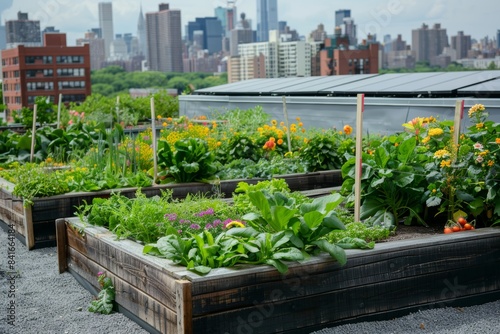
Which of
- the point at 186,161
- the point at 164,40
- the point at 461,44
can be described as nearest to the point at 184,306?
the point at 186,161

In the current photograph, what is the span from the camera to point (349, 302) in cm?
404

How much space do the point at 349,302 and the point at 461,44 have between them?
10595 centimetres

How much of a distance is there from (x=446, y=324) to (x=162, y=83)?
6690 cm

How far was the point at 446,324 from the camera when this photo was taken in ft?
13.6

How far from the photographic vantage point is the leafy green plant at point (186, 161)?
7.01 metres

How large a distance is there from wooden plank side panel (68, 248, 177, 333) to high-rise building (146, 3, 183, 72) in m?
122

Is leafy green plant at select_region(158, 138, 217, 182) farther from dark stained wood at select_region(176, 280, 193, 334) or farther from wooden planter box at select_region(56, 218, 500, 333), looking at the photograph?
dark stained wood at select_region(176, 280, 193, 334)

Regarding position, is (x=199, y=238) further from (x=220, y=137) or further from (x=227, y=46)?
(x=227, y=46)

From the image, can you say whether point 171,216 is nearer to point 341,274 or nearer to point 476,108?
point 341,274

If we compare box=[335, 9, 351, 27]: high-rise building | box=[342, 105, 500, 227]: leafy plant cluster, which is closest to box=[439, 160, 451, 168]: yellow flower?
box=[342, 105, 500, 227]: leafy plant cluster

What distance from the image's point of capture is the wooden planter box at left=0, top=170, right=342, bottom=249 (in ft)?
21.1

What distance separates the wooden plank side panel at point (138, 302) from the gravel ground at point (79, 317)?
106 mm

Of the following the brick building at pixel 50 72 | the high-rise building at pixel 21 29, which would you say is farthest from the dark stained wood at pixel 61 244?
the high-rise building at pixel 21 29

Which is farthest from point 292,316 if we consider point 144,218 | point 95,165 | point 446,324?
point 95,165
